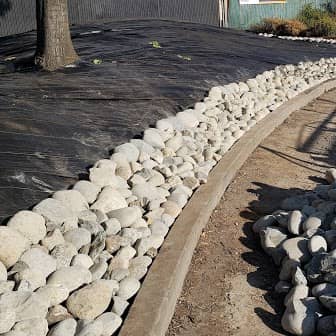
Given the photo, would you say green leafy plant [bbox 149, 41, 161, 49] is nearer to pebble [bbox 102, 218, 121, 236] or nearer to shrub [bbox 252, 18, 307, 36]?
pebble [bbox 102, 218, 121, 236]

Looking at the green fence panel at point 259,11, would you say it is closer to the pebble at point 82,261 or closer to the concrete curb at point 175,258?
the concrete curb at point 175,258

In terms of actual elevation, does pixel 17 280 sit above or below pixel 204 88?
below

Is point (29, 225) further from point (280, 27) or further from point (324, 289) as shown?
point (280, 27)

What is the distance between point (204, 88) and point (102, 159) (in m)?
2.65

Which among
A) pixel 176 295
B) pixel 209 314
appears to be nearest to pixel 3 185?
pixel 176 295

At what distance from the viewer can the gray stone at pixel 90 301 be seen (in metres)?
2.64

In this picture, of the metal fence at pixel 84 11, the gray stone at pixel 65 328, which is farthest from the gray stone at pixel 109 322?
the metal fence at pixel 84 11

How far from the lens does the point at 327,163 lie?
538cm

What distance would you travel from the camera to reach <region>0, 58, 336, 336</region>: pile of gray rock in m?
2.57

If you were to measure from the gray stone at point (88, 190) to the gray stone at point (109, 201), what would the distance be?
0.04 metres

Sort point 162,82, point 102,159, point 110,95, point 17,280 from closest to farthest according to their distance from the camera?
point 17,280 → point 102,159 → point 110,95 → point 162,82

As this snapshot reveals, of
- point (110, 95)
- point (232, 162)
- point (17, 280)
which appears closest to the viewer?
point (17, 280)

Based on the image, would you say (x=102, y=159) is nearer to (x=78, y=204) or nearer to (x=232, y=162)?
(x=78, y=204)

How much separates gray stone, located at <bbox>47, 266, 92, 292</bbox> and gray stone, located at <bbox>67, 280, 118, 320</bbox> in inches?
2.7
